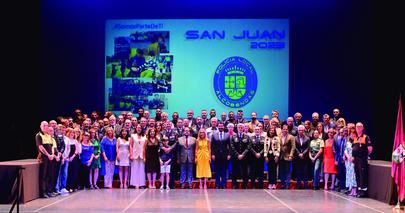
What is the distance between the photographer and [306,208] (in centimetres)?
1086

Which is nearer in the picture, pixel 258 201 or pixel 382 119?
pixel 258 201

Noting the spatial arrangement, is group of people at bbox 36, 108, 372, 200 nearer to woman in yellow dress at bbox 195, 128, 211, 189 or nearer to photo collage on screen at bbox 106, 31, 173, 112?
woman in yellow dress at bbox 195, 128, 211, 189

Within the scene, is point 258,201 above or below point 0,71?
below

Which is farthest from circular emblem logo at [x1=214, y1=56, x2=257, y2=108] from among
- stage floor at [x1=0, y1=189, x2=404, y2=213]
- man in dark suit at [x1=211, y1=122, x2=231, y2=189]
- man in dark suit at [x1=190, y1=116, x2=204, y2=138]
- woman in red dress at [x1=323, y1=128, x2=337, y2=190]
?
stage floor at [x1=0, y1=189, x2=404, y2=213]

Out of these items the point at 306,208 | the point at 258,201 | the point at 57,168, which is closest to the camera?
the point at 306,208

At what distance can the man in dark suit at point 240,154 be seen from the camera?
14750mm

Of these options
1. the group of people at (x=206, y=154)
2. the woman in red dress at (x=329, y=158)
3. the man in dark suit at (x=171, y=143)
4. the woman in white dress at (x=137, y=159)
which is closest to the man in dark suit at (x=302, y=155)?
the group of people at (x=206, y=154)

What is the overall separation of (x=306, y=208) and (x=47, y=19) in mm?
10139

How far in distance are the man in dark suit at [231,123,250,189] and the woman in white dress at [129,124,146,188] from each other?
2.15m

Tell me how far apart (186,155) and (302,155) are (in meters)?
2.77

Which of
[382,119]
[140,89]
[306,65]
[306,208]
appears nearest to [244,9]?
[306,65]

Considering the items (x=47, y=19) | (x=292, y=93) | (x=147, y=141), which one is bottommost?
(x=147, y=141)

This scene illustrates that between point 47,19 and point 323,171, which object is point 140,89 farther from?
point 323,171

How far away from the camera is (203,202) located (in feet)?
38.3
